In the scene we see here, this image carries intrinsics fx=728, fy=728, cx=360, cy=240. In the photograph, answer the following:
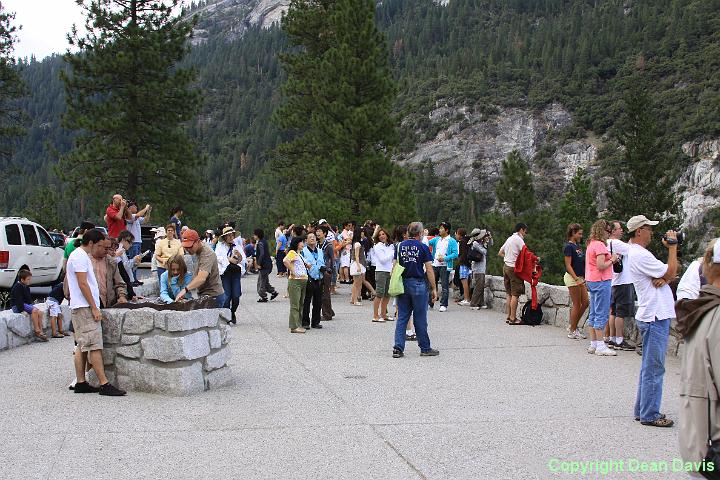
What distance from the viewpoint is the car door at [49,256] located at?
55.9 ft

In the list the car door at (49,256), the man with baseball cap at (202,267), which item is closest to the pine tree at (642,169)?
the car door at (49,256)

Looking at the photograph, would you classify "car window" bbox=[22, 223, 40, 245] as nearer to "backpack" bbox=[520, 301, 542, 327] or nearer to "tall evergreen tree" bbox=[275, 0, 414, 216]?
"backpack" bbox=[520, 301, 542, 327]

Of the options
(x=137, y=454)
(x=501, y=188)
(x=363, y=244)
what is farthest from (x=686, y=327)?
(x=501, y=188)

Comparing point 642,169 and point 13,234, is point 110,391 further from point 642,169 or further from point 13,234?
point 642,169

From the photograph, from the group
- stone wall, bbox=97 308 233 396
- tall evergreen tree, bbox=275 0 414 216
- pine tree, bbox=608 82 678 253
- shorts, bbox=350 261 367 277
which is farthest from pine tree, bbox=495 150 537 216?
stone wall, bbox=97 308 233 396

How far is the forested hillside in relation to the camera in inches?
4751

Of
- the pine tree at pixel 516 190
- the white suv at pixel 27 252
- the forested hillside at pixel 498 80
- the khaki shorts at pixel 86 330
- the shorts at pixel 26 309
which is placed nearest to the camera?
the khaki shorts at pixel 86 330

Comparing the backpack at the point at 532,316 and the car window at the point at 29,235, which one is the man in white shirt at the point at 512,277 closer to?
the backpack at the point at 532,316

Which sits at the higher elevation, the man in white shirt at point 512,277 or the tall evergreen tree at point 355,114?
the tall evergreen tree at point 355,114

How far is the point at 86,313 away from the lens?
730 centimetres

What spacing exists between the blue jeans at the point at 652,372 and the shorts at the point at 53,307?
Answer: 29.5 ft

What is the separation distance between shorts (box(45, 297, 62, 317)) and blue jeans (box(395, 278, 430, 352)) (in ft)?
18.6

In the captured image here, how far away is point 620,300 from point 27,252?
12.8 m

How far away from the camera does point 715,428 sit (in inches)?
123
